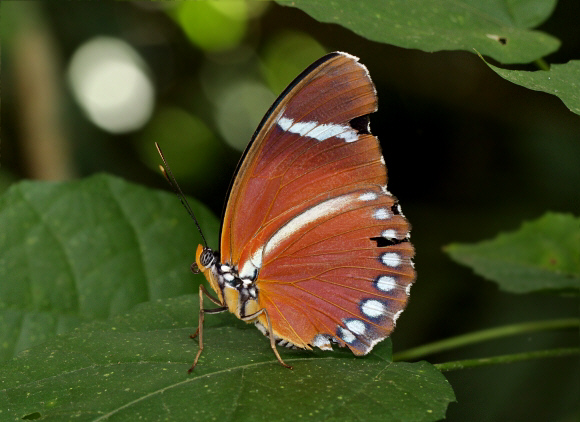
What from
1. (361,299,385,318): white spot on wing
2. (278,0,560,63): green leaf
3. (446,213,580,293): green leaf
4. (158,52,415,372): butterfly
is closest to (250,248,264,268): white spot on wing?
(158,52,415,372): butterfly

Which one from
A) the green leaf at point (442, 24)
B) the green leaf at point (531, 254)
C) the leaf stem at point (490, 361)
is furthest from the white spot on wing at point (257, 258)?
the green leaf at point (531, 254)

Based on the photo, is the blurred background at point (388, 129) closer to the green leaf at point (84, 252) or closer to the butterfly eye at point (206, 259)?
the green leaf at point (84, 252)

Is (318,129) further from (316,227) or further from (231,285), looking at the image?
(231,285)

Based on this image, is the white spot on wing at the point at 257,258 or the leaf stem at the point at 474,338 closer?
the white spot on wing at the point at 257,258

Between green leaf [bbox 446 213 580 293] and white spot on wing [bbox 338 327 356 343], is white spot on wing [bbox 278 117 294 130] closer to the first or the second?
white spot on wing [bbox 338 327 356 343]

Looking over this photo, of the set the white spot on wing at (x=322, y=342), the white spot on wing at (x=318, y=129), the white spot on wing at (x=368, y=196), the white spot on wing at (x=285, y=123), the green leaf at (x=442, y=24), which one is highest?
the green leaf at (x=442, y=24)

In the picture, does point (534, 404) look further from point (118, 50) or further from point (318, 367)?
point (118, 50)

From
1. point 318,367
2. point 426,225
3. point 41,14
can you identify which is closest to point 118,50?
point 41,14
